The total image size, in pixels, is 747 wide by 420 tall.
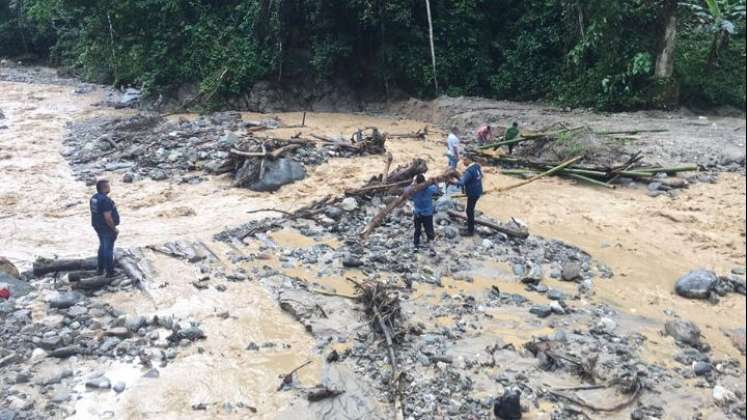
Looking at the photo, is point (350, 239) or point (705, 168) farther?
point (705, 168)

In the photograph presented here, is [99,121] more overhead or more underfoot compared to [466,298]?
more overhead

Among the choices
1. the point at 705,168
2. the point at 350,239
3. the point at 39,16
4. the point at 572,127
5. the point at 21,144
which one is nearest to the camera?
the point at 350,239

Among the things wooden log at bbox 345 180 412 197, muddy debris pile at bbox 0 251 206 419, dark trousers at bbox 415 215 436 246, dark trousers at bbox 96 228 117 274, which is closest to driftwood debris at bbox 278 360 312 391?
muddy debris pile at bbox 0 251 206 419

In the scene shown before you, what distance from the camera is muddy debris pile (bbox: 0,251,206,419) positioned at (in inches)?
251

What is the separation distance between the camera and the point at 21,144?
18.2 m

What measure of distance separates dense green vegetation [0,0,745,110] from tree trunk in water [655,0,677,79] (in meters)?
0.08

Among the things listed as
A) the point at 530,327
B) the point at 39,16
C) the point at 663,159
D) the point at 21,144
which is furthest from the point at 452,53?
the point at 39,16

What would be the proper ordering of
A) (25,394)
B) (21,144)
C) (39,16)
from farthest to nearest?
(39,16) → (21,144) → (25,394)

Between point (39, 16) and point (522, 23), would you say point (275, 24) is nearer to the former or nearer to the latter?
point (522, 23)

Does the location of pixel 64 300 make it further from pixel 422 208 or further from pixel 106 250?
pixel 422 208

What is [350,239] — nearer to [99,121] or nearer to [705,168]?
[705,168]

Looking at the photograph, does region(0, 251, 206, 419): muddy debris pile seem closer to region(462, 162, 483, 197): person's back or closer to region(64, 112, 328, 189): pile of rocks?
region(462, 162, 483, 197): person's back

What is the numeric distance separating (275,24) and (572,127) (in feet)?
38.9

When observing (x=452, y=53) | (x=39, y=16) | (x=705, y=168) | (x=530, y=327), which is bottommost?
(x=530, y=327)
